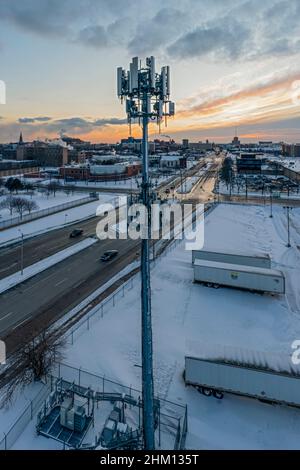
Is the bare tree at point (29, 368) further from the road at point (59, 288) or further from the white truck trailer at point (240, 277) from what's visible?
the white truck trailer at point (240, 277)

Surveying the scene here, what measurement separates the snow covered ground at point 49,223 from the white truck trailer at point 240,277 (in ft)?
84.8

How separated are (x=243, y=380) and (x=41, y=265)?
78.0 feet

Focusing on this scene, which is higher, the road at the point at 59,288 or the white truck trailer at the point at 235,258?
the white truck trailer at the point at 235,258

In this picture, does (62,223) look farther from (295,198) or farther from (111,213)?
(295,198)

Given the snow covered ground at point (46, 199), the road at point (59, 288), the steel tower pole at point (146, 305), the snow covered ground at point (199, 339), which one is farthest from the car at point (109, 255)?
the snow covered ground at point (46, 199)

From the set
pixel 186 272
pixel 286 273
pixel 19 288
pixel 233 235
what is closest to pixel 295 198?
pixel 233 235

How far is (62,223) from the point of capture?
52.2 meters

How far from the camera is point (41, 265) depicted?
109 ft

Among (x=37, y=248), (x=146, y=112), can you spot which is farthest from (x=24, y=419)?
(x=37, y=248)

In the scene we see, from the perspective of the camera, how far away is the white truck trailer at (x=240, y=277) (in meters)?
26.4

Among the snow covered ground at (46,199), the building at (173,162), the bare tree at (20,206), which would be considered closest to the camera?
the bare tree at (20,206)

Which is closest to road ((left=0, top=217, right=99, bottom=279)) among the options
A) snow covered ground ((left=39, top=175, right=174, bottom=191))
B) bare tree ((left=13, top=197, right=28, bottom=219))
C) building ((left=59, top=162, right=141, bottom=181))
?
bare tree ((left=13, top=197, right=28, bottom=219))

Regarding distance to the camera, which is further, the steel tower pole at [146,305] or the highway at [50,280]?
the highway at [50,280]

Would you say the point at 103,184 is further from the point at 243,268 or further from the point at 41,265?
the point at 243,268
